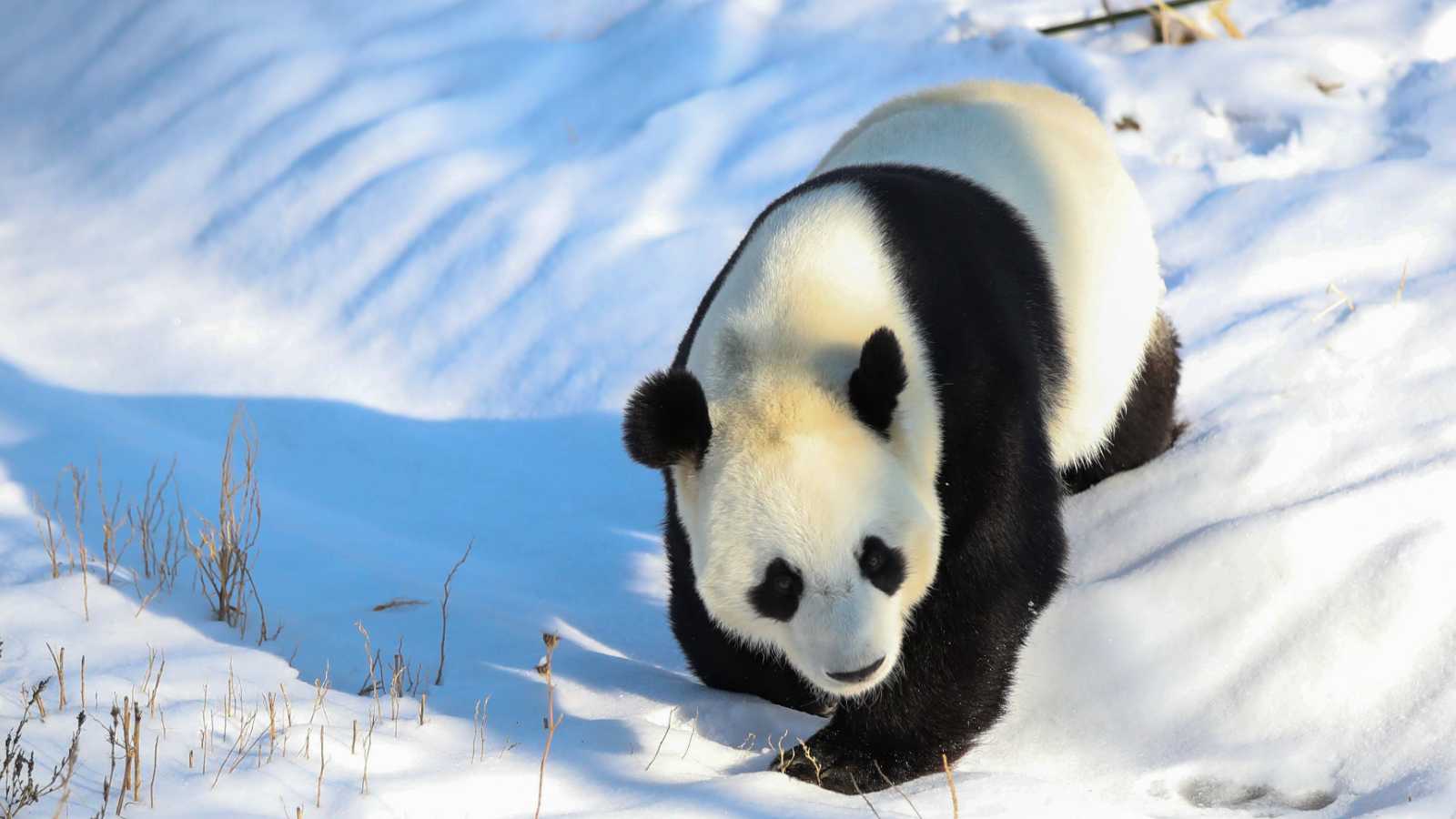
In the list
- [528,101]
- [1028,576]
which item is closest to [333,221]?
[528,101]

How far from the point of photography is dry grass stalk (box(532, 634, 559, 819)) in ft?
10.3

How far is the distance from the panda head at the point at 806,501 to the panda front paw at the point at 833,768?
43 centimetres

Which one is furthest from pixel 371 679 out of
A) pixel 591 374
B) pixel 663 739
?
pixel 591 374

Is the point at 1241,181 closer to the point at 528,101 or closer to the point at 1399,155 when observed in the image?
the point at 1399,155

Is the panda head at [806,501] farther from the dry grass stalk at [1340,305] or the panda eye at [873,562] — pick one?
the dry grass stalk at [1340,305]

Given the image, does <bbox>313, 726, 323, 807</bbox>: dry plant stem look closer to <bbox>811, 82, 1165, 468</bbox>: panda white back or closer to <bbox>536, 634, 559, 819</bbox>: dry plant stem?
<bbox>536, 634, 559, 819</bbox>: dry plant stem

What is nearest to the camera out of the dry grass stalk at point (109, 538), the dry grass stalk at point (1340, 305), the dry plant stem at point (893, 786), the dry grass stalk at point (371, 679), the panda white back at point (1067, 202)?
the dry plant stem at point (893, 786)

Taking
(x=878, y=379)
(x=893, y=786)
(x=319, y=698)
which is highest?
(x=878, y=379)

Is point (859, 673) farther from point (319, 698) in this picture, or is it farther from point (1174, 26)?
point (1174, 26)

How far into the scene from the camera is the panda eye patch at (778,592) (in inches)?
129

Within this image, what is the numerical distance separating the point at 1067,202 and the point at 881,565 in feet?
5.73

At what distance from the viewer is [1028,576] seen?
3.84m

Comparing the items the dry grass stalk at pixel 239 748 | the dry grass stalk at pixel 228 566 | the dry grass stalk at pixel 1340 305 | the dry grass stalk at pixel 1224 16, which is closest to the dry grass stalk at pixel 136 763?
the dry grass stalk at pixel 239 748

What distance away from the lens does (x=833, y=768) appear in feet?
12.7
